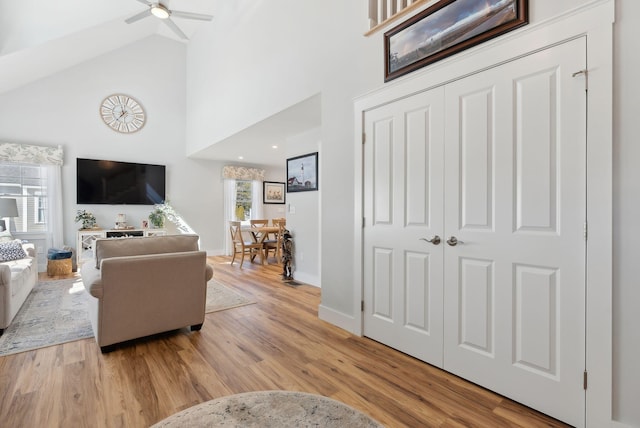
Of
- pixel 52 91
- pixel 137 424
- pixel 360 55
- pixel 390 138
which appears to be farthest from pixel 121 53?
pixel 137 424

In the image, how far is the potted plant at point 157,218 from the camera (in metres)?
6.49

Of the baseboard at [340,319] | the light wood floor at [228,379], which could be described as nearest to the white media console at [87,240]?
the light wood floor at [228,379]

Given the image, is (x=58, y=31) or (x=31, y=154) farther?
(x=31, y=154)

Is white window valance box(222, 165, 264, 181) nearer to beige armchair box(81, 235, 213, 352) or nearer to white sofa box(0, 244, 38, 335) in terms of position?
white sofa box(0, 244, 38, 335)

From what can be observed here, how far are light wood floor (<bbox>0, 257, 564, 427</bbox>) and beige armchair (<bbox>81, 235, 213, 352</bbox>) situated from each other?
17 centimetres

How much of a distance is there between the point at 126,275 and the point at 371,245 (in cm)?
199

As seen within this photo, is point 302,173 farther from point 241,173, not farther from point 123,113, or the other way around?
point 123,113

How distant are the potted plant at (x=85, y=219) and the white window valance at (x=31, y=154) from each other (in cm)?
96

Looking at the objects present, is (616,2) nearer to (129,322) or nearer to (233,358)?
(233,358)

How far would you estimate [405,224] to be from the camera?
2.38 metres

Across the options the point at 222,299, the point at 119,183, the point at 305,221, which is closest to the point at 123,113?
the point at 119,183

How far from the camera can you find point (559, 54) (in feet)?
5.27

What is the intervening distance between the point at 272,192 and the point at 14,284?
19.7ft

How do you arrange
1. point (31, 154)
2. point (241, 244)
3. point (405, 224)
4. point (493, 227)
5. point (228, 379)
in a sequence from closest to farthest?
1. point (493, 227)
2. point (228, 379)
3. point (405, 224)
4. point (31, 154)
5. point (241, 244)
